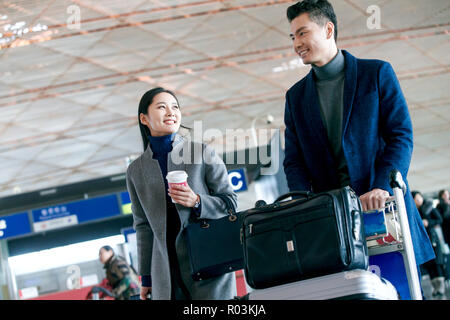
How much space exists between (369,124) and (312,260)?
910mm

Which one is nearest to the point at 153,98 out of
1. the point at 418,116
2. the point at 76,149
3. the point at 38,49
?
the point at 38,49

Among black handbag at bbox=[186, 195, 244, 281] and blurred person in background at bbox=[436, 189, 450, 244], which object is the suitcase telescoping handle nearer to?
black handbag at bbox=[186, 195, 244, 281]

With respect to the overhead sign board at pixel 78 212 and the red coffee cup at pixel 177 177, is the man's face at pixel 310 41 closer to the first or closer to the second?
the red coffee cup at pixel 177 177

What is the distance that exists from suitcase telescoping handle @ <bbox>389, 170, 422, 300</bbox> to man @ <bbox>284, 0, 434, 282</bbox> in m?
0.27

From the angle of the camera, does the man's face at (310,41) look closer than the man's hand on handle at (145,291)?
Yes

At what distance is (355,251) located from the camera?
234cm

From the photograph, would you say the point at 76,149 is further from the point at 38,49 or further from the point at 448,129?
the point at 448,129

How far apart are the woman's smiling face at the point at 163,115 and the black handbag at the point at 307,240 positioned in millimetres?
993

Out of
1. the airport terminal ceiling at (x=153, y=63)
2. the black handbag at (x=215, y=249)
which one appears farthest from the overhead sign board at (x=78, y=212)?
the black handbag at (x=215, y=249)

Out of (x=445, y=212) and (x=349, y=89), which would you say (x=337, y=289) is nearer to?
(x=349, y=89)

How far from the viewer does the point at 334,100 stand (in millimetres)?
3104

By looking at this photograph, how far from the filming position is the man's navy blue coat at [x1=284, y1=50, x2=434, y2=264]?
9.44 ft

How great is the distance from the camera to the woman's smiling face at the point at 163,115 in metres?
3.30

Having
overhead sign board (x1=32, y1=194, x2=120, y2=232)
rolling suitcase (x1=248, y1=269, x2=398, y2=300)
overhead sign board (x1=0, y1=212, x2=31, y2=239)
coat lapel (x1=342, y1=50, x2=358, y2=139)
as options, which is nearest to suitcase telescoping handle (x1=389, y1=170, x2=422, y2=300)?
rolling suitcase (x1=248, y1=269, x2=398, y2=300)
